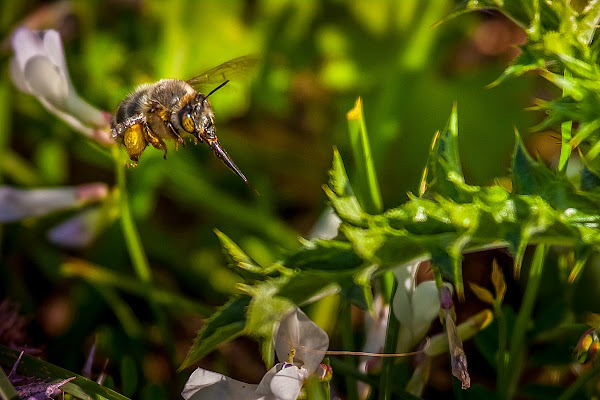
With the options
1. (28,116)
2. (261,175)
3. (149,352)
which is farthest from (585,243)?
(28,116)

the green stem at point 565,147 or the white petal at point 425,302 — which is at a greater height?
the green stem at point 565,147

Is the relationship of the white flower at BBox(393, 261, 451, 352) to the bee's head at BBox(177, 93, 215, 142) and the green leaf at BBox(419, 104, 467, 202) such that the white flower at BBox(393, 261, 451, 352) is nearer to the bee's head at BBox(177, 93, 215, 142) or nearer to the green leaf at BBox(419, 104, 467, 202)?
Answer: the green leaf at BBox(419, 104, 467, 202)

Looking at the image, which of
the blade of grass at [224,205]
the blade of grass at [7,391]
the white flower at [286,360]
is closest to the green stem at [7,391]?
the blade of grass at [7,391]

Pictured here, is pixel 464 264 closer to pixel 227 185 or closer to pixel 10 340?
pixel 227 185

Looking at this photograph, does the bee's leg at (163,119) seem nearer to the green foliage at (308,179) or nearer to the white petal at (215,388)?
the green foliage at (308,179)

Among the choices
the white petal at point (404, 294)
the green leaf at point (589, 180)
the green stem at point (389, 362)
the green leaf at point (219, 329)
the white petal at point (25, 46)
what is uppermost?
the white petal at point (25, 46)

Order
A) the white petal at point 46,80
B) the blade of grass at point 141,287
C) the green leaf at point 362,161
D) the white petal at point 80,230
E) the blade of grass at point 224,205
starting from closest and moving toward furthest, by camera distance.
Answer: the green leaf at point 362,161 → the white petal at point 46,80 → the blade of grass at point 141,287 → the white petal at point 80,230 → the blade of grass at point 224,205

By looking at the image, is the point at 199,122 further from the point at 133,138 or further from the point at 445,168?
the point at 445,168
